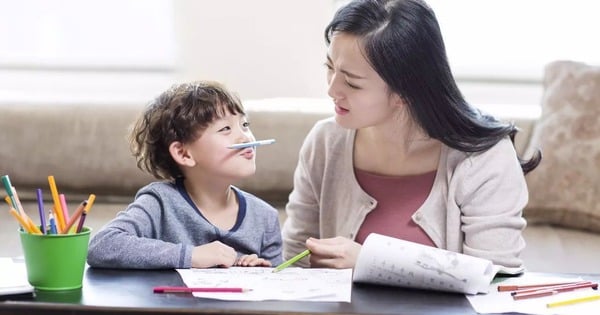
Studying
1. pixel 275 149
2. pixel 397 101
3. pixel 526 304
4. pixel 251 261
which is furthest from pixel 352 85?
pixel 275 149

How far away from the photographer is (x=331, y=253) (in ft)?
5.31

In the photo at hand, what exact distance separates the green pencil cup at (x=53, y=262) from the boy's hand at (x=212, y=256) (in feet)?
0.67

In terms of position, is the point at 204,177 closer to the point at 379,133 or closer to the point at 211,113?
the point at 211,113

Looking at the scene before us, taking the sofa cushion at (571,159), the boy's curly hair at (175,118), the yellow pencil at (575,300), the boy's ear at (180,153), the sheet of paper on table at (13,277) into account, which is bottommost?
the sofa cushion at (571,159)

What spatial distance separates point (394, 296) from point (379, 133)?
24.8 inches

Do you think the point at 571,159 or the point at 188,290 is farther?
the point at 571,159

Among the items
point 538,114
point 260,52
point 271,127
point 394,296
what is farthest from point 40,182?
point 394,296

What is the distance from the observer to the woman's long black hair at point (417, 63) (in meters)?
1.79

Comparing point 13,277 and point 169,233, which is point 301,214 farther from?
point 13,277

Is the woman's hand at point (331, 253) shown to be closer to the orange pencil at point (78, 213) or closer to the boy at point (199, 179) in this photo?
the boy at point (199, 179)

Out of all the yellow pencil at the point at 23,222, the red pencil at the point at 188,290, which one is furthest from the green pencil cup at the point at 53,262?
the red pencil at the point at 188,290

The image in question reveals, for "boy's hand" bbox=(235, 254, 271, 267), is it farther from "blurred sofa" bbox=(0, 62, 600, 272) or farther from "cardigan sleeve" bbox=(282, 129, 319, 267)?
"blurred sofa" bbox=(0, 62, 600, 272)

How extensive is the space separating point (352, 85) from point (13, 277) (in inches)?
26.1

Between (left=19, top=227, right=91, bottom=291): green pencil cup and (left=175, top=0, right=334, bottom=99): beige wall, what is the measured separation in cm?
195
